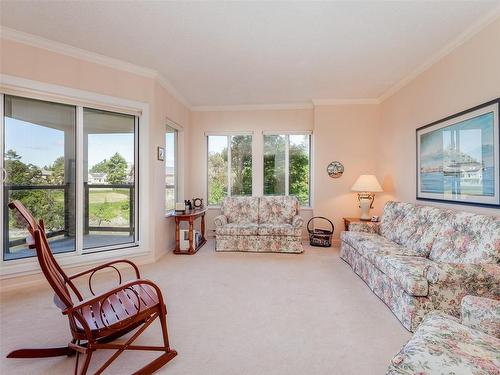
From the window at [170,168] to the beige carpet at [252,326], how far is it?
5.06ft

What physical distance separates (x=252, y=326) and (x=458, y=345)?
1380 millimetres

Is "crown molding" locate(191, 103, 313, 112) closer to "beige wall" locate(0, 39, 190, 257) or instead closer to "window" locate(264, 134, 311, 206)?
"window" locate(264, 134, 311, 206)

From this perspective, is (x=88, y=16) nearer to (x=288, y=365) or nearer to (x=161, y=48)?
(x=161, y=48)

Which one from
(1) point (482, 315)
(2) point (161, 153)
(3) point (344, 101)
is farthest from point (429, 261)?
(2) point (161, 153)

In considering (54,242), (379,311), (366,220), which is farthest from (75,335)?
(366,220)

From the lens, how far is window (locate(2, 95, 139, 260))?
108 inches

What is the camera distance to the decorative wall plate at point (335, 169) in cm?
Answer: 478

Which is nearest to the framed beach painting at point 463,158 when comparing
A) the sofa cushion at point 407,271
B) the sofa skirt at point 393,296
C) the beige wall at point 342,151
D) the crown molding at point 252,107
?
the sofa cushion at point 407,271

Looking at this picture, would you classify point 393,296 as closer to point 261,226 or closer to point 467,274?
point 467,274

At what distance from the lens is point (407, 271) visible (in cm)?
207

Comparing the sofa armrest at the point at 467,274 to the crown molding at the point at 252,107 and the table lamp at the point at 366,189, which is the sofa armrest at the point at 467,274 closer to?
the table lamp at the point at 366,189

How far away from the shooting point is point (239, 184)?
17.5 feet

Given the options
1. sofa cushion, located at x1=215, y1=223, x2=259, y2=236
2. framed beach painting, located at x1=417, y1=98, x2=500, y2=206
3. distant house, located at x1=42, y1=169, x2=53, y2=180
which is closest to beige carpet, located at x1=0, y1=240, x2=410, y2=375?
sofa cushion, located at x1=215, y1=223, x2=259, y2=236

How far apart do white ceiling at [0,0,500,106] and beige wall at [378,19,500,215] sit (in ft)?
0.74
